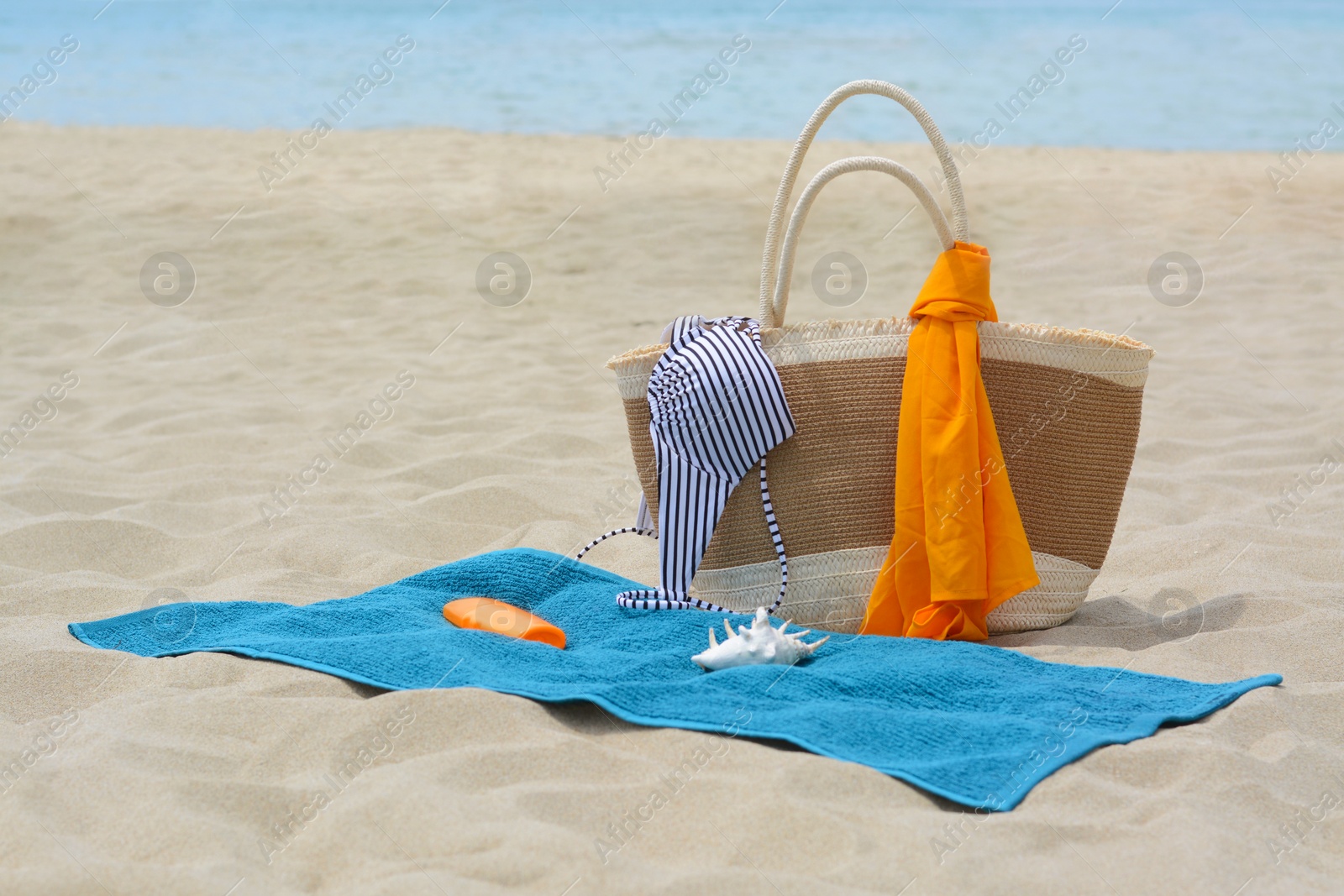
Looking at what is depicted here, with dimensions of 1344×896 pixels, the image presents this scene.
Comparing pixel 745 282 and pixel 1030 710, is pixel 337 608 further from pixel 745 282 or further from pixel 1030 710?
pixel 745 282

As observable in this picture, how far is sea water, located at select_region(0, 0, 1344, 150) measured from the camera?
1421 centimetres

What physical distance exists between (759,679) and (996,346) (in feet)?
3.48

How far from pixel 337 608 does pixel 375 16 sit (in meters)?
30.5

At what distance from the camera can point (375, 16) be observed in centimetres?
2986

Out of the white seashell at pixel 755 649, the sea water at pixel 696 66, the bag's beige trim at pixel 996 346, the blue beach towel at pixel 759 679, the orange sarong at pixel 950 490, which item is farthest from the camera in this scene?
the sea water at pixel 696 66

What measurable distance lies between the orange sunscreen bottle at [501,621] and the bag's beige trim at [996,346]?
88cm

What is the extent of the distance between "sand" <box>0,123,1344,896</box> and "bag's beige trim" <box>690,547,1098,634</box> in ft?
0.31

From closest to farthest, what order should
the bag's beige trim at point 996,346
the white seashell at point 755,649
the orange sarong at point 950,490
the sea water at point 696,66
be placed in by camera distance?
the white seashell at point 755,649
the orange sarong at point 950,490
the bag's beige trim at point 996,346
the sea water at point 696,66

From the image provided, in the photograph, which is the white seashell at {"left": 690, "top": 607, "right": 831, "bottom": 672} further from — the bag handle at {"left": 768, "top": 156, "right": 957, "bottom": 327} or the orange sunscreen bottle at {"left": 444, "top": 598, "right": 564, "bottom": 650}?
the bag handle at {"left": 768, "top": 156, "right": 957, "bottom": 327}

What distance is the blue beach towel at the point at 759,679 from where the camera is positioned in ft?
6.69

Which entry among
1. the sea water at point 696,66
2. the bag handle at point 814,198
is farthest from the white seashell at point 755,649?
the sea water at point 696,66

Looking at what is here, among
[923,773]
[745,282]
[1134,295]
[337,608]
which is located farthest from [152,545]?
[1134,295]

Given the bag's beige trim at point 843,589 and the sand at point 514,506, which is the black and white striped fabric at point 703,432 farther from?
the sand at point 514,506

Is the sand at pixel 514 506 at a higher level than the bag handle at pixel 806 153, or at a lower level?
lower
